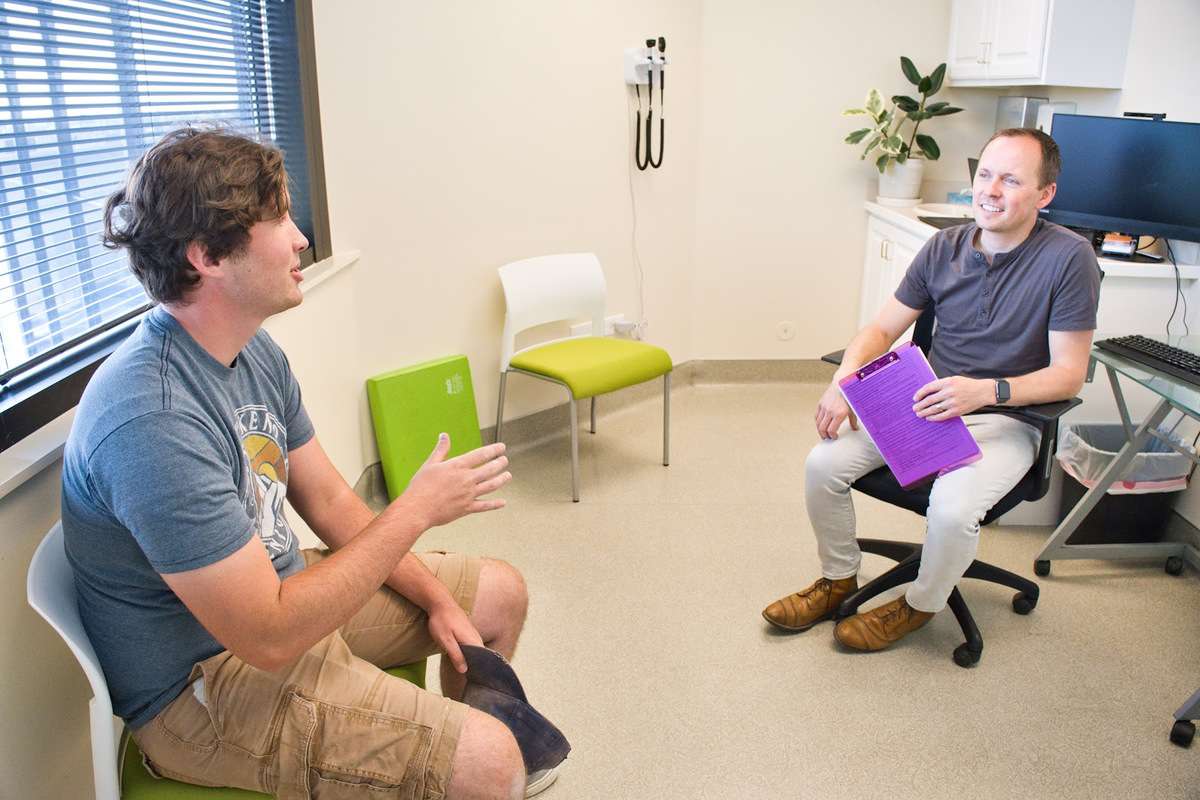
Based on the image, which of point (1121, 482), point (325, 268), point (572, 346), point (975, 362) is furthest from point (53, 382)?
point (1121, 482)

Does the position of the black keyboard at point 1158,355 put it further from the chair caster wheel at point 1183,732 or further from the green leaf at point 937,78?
the green leaf at point 937,78

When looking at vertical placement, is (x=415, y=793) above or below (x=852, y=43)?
below

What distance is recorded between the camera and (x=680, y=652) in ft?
8.18

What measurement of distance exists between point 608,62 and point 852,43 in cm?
118

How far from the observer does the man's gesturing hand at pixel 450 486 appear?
57.0 inches

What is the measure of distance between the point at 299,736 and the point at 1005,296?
1910 mm

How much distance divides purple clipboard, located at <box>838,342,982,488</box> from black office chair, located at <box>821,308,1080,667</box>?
0.08 m

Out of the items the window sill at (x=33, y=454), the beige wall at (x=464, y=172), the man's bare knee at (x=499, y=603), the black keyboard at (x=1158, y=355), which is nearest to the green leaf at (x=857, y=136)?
the beige wall at (x=464, y=172)

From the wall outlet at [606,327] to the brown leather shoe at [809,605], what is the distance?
1.55 meters

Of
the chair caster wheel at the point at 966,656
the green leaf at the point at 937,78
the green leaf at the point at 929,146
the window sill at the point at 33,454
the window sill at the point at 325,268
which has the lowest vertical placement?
the chair caster wheel at the point at 966,656

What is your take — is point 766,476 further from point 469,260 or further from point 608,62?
point 608,62

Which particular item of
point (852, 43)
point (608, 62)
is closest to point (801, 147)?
point (852, 43)

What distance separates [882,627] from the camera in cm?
247

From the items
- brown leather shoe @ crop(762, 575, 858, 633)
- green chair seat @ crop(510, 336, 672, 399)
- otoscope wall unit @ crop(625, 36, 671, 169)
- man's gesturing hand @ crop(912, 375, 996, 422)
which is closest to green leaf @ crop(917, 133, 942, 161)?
otoscope wall unit @ crop(625, 36, 671, 169)
